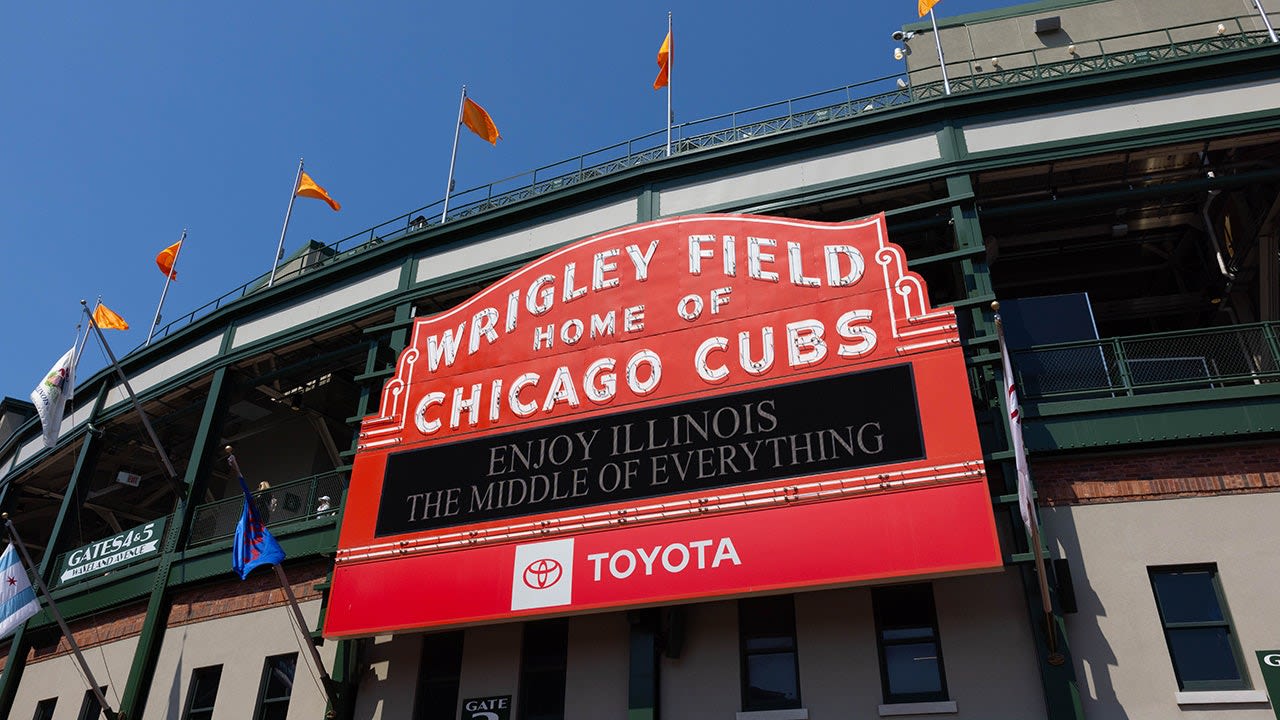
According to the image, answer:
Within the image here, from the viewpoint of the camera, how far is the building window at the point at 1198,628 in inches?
488

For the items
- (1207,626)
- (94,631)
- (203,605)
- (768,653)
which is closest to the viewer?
(1207,626)

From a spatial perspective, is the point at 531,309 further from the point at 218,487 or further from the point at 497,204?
the point at 218,487

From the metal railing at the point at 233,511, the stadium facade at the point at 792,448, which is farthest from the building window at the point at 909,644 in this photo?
the metal railing at the point at 233,511

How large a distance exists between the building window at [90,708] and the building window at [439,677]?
28.5 ft

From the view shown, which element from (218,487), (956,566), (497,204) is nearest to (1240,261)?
(956,566)

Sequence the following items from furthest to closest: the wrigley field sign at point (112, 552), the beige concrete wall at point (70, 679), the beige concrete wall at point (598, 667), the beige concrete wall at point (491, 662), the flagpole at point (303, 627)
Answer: the wrigley field sign at point (112, 552) → the beige concrete wall at point (70, 679) → the flagpole at point (303, 627) → the beige concrete wall at point (491, 662) → the beige concrete wall at point (598, 667)

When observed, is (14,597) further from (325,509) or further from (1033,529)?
(1033,529)

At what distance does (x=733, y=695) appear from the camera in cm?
1427

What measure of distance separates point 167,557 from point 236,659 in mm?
3482

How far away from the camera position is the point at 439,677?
55.0ft

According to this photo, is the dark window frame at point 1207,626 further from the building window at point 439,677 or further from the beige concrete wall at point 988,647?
the building window at point 439,677

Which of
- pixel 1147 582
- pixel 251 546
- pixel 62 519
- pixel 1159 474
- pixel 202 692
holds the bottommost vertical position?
pixel 1147 582

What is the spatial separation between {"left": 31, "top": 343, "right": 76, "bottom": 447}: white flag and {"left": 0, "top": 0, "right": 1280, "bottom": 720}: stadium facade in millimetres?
3093

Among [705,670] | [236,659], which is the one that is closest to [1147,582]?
[705,670]
